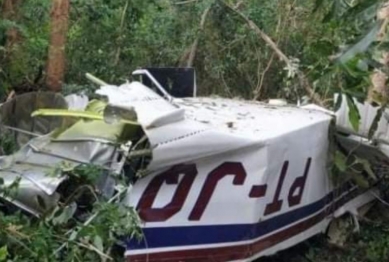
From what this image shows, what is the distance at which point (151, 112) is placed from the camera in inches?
174

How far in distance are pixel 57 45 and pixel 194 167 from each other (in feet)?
11.4

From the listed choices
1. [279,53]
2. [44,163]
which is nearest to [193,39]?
[279,53]

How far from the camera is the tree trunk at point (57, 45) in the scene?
756 centimetres

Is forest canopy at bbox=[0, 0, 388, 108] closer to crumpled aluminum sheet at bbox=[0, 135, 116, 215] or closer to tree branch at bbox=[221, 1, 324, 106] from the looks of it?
tree branch at bbox=[221, 1, 324, 106]

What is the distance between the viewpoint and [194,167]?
4.66m

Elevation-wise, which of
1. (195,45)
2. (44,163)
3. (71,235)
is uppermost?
(44,163)

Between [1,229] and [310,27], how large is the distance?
20.5 feet

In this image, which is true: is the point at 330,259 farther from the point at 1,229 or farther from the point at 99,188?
the point at 1,229

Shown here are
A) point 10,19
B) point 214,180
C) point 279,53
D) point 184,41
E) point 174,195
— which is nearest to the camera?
point 174,195

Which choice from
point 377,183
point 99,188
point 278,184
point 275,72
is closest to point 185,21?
point 275,72

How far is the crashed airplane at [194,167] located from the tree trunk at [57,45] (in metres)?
2.14

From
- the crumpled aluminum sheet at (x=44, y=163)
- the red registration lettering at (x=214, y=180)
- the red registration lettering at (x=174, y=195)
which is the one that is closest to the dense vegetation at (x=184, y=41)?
the crumpled aluminum sheet at (x=44, y=163)

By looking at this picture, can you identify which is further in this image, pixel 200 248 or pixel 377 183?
pixel 377 183

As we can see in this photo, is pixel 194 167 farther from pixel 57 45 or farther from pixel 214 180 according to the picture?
pixel 57 45
